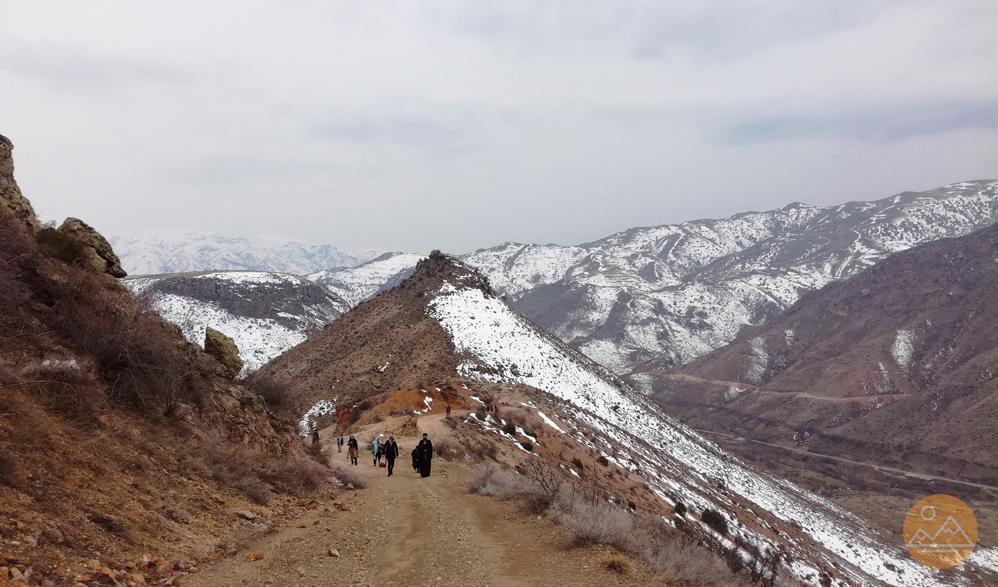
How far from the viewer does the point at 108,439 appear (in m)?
9.05

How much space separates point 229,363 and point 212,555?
9506mm

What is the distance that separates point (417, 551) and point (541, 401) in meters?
35.2

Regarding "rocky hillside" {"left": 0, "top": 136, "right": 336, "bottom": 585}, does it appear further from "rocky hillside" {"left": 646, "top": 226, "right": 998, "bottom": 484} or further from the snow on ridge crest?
"rocky hillside" {"left": 646, "top": 226, "right": 998, "bottom": 484}

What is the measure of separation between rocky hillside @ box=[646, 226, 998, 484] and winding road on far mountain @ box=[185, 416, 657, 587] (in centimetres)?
10748

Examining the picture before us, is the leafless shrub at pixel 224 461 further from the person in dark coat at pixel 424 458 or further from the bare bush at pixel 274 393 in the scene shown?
the person in dark coat at pixel 424 458

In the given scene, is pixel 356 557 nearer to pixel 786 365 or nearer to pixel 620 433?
pixel 620 433

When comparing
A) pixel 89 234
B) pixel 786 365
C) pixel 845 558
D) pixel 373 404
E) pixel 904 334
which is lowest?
pixel 845 558

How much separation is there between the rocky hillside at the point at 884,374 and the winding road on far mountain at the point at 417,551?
10748cm

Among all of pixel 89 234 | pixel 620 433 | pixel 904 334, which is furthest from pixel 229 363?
pixel 904 334

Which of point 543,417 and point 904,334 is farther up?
point 904,334

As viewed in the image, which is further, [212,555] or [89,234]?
[89,234]

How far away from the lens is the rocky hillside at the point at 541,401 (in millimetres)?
35562

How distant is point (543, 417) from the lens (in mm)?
38781

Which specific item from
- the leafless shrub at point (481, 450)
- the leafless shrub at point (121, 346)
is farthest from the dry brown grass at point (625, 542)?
the leafless shrub at point (481, 450)
